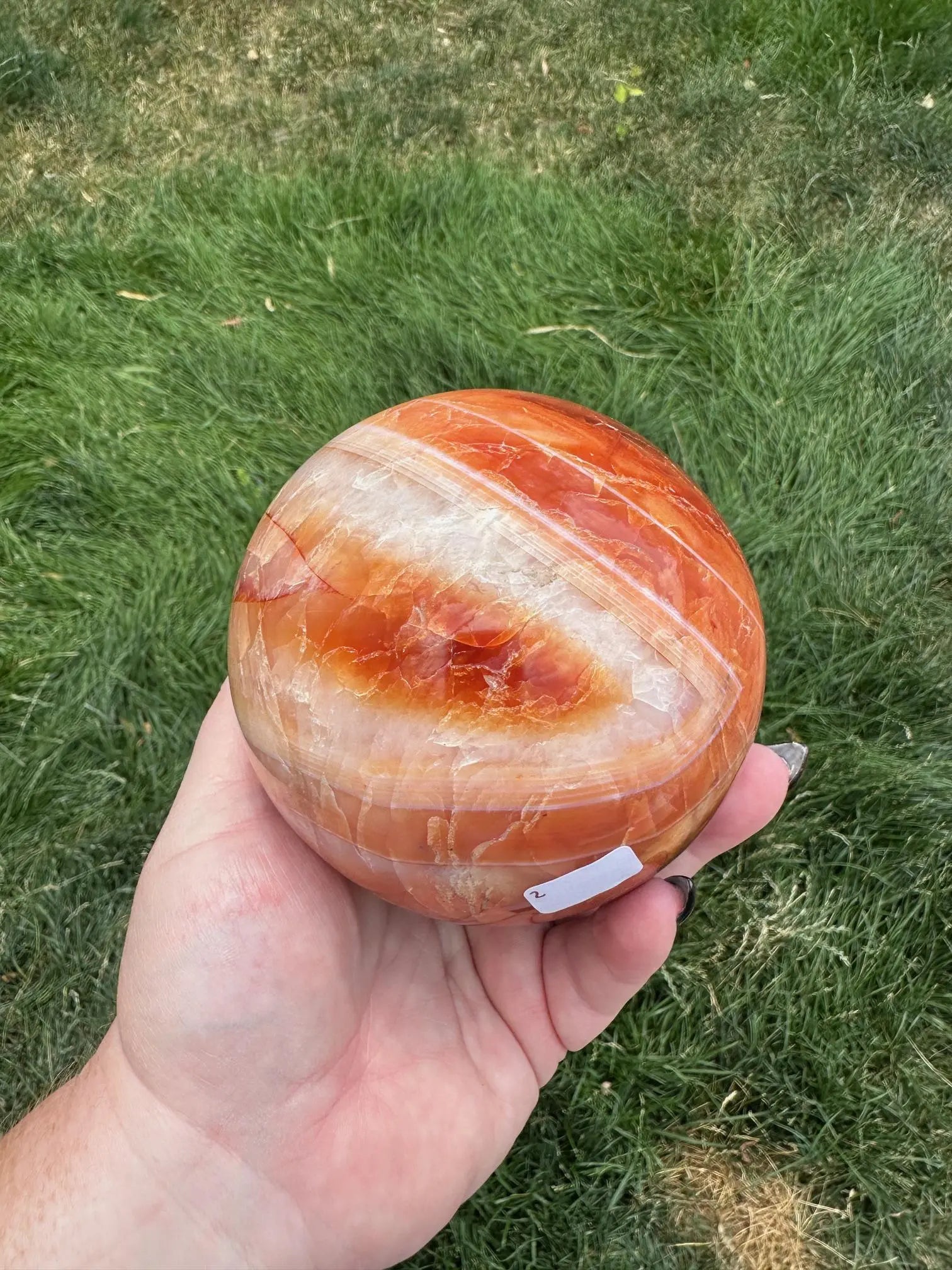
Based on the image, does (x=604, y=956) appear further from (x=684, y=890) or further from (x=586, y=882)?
(x=586, y=882)

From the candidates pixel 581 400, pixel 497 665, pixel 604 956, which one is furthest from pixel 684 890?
pixel 581 400

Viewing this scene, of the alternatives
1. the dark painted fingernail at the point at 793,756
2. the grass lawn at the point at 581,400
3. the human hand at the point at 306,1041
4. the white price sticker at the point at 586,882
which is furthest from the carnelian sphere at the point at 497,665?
the grass lawn at the point at 581,400

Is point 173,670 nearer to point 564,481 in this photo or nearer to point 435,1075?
point 435,1075

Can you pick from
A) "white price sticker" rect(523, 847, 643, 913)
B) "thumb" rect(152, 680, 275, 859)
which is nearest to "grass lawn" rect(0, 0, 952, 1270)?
"thumb" rect(152, 680, 275, 859)

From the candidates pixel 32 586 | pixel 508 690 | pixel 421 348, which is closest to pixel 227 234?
pixel 421 348

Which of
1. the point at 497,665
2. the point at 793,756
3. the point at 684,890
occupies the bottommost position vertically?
the point at 793,756

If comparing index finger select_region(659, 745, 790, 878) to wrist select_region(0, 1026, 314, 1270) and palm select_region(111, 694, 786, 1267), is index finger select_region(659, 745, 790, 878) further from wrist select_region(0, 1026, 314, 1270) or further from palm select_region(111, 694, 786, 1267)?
wrist select_region(0, 1026, 314, 1270)
